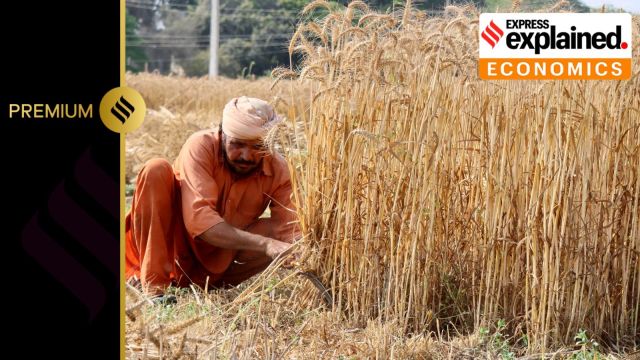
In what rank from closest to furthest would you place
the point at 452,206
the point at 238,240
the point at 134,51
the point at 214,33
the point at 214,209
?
the point at 452,206, the point at 238,240, the point at 214,209, the point at 214,33, the point at 134,51

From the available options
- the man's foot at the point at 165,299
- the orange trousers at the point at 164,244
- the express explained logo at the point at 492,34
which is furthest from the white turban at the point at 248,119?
the express explained logo at the point at 492,34

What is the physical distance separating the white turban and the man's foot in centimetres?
75

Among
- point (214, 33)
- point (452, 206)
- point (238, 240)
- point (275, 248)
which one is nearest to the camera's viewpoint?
point (452, 206)

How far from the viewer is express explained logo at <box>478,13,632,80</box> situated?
3.07 metres

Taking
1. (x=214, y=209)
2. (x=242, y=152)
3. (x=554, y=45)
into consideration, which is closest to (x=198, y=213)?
(x=214, y=209)

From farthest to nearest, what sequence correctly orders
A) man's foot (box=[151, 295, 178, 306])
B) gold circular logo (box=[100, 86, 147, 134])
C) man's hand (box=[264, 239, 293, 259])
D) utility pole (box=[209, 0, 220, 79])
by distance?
1. utility pole (box=[209, 0, 220, 79])
2. man's foot (box=[151, 295, 178, 306])
3. man's hand (box=[264, 239, 293, 259])
4. gold circular logo (box=[100, 86, 147, 134])

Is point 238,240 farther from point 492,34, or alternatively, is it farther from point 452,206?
point 492,34

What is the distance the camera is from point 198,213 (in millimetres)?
3531

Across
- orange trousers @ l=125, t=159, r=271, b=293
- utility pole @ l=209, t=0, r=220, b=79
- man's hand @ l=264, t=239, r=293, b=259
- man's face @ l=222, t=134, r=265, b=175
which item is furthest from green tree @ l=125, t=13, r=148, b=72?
man's hand @ l=264, t=239, r=293, b=259

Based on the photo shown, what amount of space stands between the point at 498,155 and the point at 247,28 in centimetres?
3739

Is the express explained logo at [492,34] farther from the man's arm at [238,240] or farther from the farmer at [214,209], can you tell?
the man's arm at [238,240]

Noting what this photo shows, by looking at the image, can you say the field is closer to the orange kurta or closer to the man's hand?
the man's hand
